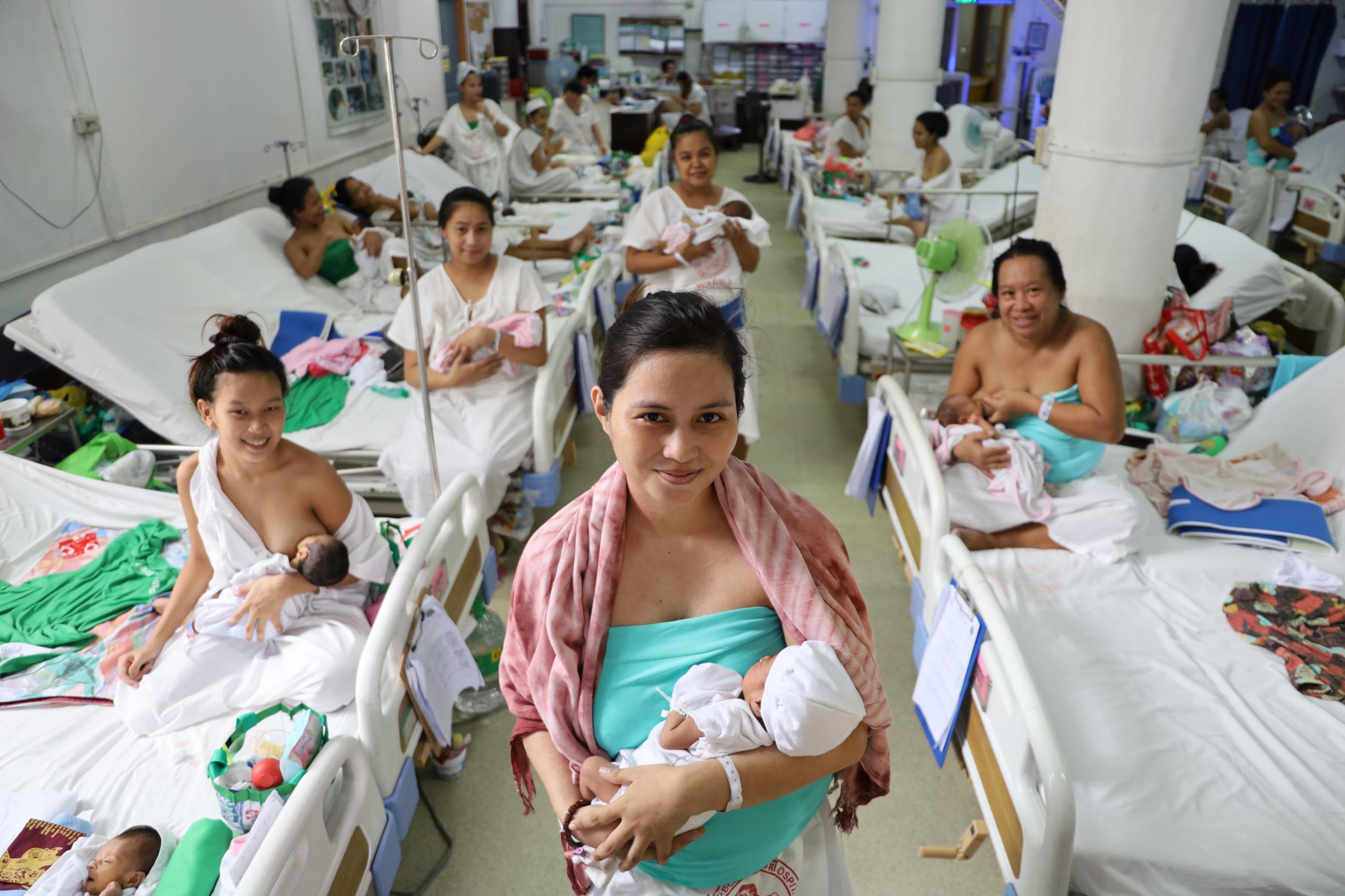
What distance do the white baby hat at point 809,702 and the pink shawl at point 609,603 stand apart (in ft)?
0.18

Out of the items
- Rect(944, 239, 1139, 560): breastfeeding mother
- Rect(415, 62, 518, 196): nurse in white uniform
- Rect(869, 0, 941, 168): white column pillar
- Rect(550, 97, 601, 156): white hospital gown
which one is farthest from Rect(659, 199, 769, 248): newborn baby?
Rect(550, 97, 601, 156): white hospital gown

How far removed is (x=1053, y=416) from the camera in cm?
280

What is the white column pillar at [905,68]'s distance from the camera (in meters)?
7.68

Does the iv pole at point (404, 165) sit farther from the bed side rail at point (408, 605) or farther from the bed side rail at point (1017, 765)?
the bed side rail at point (1017, 765)

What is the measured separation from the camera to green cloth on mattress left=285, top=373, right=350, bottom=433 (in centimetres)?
388

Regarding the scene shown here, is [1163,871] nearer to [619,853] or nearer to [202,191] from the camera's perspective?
[619,853]

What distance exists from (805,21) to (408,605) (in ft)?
49.7

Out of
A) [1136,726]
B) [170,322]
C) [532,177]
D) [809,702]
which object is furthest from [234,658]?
[532,177]

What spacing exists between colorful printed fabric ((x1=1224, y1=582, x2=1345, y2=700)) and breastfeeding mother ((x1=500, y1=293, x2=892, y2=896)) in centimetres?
143

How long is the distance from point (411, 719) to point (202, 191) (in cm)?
422

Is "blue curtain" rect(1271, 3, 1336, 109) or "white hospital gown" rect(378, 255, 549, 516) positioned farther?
"blue curtain" rect(1271, 3, 1336, 109)

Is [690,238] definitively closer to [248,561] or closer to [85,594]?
[248,561]

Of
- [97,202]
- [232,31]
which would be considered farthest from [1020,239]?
[232,31]

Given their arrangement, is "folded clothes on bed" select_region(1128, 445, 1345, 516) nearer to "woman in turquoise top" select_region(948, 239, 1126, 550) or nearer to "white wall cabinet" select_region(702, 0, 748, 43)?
"woman in turquoise top" select_region(948, 239, 1126, 550)
